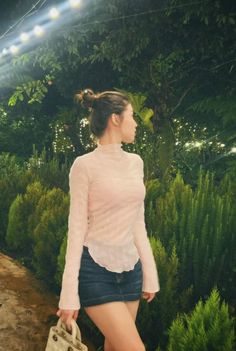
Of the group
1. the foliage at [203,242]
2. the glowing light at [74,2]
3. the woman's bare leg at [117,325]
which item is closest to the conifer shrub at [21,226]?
the foliage at [203,242]

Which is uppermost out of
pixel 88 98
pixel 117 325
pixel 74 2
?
pixel 74 2

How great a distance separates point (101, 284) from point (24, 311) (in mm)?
1852

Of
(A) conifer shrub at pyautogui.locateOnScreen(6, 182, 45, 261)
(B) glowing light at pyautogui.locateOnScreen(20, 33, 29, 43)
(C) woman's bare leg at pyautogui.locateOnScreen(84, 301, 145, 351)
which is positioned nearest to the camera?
(C) woman's bare leg at pyautogui.locateOnScreen(84, 301, 145, 351)

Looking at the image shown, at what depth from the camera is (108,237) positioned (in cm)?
178

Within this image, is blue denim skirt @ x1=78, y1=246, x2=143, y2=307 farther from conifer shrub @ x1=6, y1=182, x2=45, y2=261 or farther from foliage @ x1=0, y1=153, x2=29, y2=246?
foliage @ x1=0, y1=153, x2=29, y2=246

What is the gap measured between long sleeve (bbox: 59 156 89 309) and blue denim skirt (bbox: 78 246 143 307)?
0.05 m

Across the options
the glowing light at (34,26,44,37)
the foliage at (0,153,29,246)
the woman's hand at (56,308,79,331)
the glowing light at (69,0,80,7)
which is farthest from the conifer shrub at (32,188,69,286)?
the glowing light at (34,26,44,37)

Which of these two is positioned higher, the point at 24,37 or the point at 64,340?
the point at 24,37

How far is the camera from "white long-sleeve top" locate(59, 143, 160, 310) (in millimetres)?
1698

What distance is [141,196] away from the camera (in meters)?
1.91

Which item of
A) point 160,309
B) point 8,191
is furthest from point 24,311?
point 8,191

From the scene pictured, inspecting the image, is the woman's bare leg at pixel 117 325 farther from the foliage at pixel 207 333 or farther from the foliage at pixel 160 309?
the foliage at pixel 160 309

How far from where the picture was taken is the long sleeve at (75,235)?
1.67m

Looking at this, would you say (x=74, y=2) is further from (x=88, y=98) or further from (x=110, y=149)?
(x=110, y=149)
